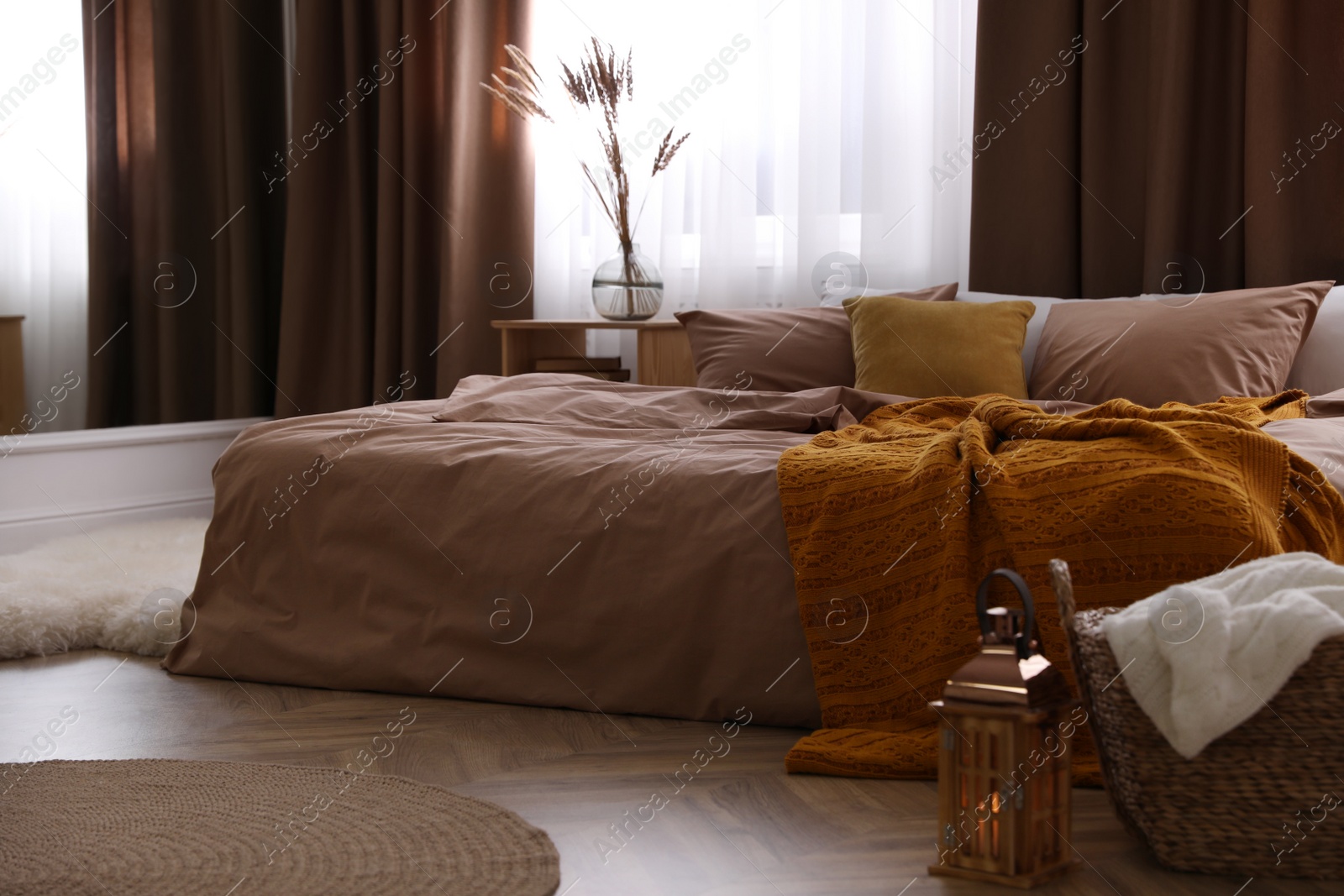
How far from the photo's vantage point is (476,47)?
4.10 meters

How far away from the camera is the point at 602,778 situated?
1745mm

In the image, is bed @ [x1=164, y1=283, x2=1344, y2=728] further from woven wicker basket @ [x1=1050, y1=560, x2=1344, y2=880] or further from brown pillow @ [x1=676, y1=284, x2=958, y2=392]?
woven wicker basket @ [x1=1050, y1=560, x2=1344, y2=880]

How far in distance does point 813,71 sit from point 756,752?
8.16ft

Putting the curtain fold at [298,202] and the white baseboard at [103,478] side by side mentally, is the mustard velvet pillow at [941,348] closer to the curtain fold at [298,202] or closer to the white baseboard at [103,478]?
the curtain fold at [298,202]

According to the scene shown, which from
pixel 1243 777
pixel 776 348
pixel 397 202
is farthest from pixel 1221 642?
pixel 397 202

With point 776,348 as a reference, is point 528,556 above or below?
below

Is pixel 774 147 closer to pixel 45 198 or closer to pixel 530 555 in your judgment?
pixel 530 555

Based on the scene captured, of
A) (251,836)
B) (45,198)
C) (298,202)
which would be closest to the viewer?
(251,836)

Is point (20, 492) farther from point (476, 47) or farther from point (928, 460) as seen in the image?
point (928, 460)

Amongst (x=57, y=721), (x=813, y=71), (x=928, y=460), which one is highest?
(x=813, y=71)

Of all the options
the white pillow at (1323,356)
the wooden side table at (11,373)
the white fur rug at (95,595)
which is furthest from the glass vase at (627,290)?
the wooden side table at (11,373)

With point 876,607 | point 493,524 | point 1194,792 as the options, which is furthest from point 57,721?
point 1194,792

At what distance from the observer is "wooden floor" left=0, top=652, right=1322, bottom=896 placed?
1404mm

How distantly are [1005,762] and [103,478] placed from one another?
10.9 ft
